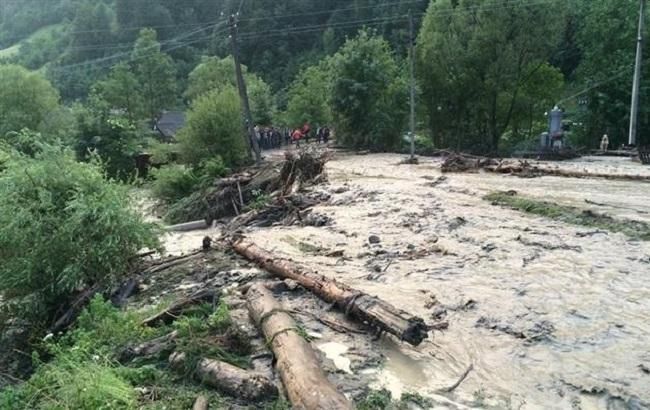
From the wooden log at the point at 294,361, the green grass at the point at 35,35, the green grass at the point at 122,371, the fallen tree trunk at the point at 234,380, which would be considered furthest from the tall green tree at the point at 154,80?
the fallen tree trunk at the point at 234,380

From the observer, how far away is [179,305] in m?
8.95

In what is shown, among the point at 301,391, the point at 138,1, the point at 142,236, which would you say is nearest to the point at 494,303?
the point at 301,391

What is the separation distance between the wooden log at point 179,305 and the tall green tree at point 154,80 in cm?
5578

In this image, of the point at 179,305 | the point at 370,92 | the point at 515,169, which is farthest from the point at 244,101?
the point at 179,305

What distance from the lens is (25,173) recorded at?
11.3 meters

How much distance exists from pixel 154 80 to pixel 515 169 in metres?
50.5

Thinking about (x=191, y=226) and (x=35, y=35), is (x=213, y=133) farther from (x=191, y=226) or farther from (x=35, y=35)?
(x=35, y=35)

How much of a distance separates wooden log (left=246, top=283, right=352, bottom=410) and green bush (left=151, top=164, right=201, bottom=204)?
58.1 feet

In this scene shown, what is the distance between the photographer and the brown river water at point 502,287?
6.37m

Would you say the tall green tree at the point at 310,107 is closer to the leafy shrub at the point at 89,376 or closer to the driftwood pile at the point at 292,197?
the driftwood pile at the point at 292,197

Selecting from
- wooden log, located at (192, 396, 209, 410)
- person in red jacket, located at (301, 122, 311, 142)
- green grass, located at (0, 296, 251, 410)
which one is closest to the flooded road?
wooden log, located at (192, 396, 209, 410)

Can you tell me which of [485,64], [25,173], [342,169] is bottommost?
[342,169]

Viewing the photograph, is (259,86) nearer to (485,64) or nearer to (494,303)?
(485,64)

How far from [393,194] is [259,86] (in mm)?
35879
